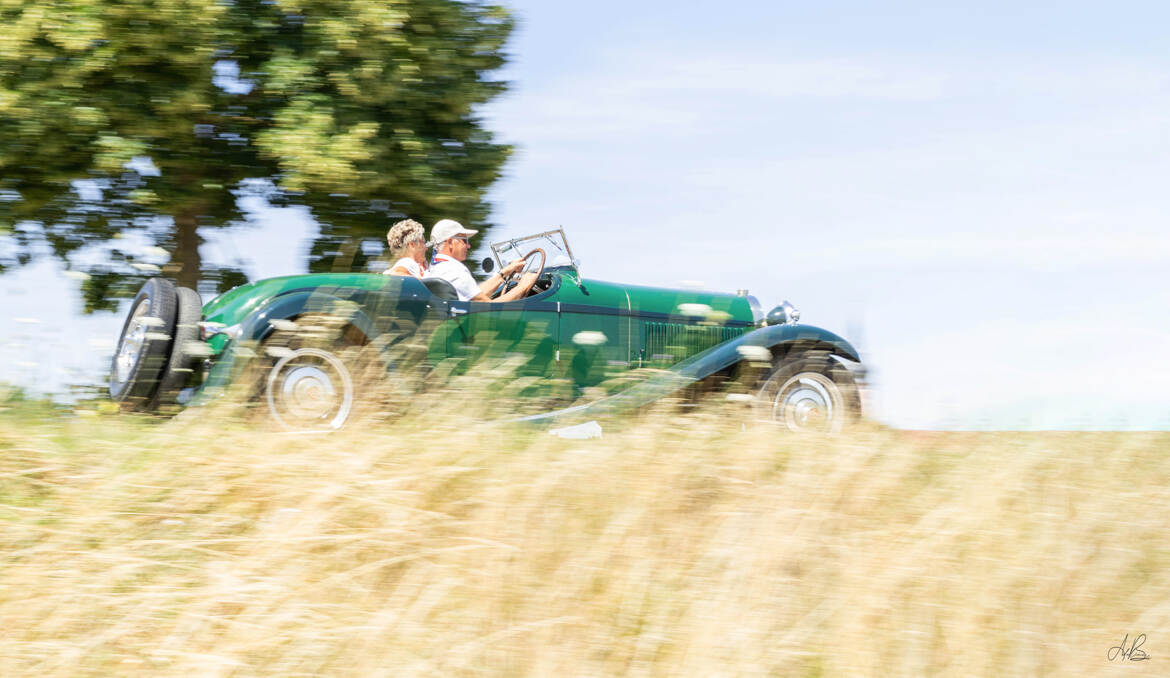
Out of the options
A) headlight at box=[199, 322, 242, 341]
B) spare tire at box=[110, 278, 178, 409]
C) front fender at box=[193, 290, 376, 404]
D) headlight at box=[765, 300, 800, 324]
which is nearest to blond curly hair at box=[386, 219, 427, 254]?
front fender at box=[193, 290, 376, 404]

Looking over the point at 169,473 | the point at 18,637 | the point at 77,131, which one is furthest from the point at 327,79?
the point at 18,637

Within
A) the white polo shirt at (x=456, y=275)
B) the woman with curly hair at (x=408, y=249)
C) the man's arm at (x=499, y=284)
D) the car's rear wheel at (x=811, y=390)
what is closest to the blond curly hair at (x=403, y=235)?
the woman with curly hair at (x=408, y=249)

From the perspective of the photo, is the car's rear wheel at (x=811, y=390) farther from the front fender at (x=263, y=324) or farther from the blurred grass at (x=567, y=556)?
the front fender at (x=263, y=324)

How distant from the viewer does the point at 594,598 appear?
11.3ft

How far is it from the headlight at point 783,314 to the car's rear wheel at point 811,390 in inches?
53.4

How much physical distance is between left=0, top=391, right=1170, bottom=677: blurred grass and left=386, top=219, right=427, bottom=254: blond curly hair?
2.21 meters

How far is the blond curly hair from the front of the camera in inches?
253

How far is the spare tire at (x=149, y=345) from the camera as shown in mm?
5348

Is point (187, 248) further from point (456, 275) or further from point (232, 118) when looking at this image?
point (456, 275)

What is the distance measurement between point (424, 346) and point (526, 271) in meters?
1.21

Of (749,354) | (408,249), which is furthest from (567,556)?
(408,249)

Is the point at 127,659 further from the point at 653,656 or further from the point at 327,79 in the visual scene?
the point at 327,79

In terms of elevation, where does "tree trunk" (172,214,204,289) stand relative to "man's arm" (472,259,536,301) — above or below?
above

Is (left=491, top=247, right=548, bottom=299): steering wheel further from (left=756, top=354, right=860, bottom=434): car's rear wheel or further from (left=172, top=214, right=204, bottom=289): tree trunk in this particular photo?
(left=172, top=214, right=204, bottom=289): tree trunk
